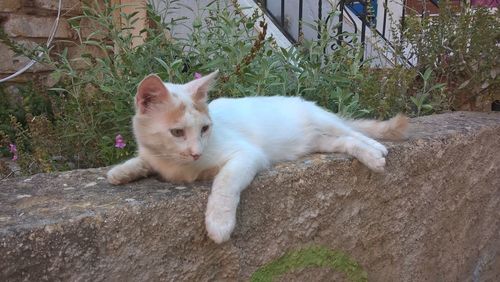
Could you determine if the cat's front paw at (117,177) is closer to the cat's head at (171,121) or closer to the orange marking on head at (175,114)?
the cat's head at (171,121)

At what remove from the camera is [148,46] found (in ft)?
8.85

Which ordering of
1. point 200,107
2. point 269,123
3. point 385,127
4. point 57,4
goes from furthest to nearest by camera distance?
point 57,4 < point 385,127 < point 269,123 < point 200,107

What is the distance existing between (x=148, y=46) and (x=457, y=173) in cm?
170

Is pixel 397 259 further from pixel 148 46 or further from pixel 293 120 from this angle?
pixel 148 46

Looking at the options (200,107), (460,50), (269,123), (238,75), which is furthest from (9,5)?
(460,50)

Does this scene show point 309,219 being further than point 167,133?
Yes

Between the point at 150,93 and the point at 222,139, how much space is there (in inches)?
13.4

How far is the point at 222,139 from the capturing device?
5.56ft

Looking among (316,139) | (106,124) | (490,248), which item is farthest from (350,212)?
(106,124)

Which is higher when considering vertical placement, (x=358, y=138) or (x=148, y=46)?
(x=148, y=46)

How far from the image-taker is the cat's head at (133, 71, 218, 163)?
1.46 m

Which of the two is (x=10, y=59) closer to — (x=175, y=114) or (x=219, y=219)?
(x=175, y=114)

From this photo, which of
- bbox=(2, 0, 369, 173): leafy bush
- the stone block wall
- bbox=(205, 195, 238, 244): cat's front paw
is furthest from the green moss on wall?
the stone block wall

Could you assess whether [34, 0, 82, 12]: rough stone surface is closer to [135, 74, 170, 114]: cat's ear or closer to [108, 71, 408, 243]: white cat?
[108, 71, 408, 243]: white cat
